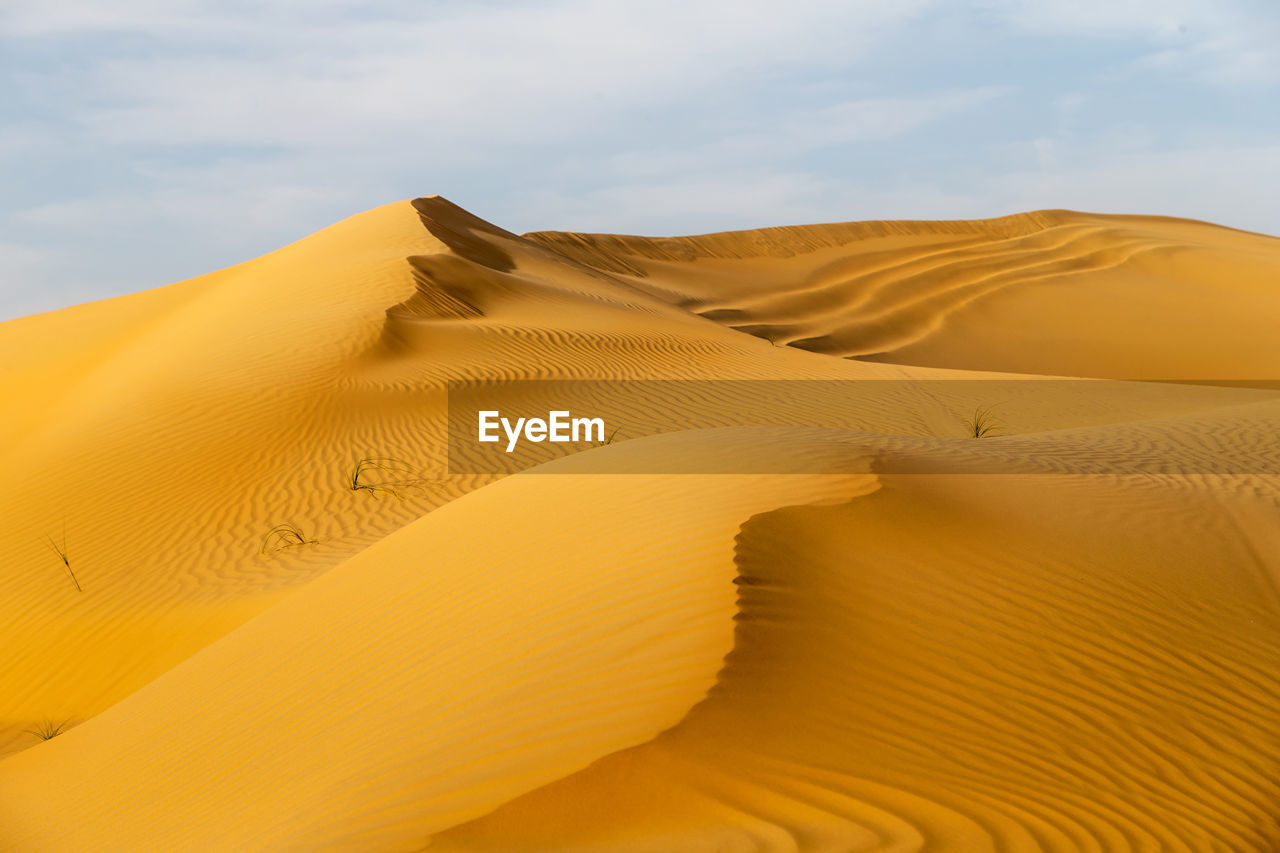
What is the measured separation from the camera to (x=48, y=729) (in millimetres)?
8688

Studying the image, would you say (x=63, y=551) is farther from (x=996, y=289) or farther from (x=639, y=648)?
(x=996, y=289)

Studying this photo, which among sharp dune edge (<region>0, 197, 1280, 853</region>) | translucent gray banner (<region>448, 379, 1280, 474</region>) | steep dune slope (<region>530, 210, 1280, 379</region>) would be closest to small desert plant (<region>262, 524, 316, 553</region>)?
sharp dune edge (<region>0, 197, 1280, 853</region>)

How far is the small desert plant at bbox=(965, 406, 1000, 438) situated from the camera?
1560cm

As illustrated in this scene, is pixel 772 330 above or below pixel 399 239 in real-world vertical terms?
below

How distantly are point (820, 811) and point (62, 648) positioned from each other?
842 centimetres

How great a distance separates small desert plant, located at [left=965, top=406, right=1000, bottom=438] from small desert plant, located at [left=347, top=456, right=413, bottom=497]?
7412 mm

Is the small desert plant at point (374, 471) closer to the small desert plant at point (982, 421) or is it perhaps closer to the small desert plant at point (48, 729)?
the small desert plant at point (48, 729)

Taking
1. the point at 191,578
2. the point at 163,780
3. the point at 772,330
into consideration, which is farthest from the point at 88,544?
the point at 772,330

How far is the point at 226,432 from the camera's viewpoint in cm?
1416

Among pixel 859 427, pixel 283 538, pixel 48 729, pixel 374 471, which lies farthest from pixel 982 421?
A: pixel 48 729

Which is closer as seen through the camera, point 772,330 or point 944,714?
point 944,714

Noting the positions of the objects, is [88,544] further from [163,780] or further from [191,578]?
[163,780]

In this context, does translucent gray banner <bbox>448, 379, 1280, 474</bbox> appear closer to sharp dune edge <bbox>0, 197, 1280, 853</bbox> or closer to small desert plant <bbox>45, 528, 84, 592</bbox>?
sharp dune edge <bbox>0, 197, 1280, 853</bbox>

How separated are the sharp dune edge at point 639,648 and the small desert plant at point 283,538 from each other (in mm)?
162
